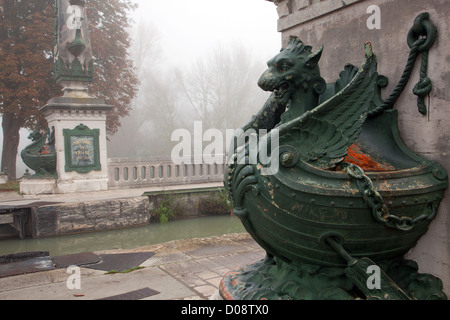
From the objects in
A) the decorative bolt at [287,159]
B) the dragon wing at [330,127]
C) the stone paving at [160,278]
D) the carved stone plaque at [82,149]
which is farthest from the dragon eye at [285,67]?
the carved stone plaque at [82,149]

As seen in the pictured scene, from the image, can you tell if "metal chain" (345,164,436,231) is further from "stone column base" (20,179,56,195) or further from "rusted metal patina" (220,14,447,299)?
"stone column base" (20,179,56,195)

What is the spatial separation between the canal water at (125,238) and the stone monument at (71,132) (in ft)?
8.92

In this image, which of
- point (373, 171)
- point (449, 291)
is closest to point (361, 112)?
point (373, 171)

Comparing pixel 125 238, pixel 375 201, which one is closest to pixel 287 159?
pixel 375 201

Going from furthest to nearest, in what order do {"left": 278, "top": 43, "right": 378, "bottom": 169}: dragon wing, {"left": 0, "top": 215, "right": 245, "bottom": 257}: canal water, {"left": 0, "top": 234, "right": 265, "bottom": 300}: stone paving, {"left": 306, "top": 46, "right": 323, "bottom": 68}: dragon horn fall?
{"left": 0, "top": 215, "right": 245, "bottom": 257}: canal water
{"left": 0, "top": 234, "right": 265, "bottom": 300}: stone paving
{"left": 306, "top": 46, "right": 323, "bottom": 68}: dragon horn
{"left": 278, "top": 43, "right": 378, "bottom": 169}: dragon wing

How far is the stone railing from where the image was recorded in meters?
12.2

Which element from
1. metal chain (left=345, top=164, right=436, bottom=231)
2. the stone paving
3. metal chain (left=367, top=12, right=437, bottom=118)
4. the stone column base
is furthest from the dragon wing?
the stone column base

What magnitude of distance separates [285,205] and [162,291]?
1.88m

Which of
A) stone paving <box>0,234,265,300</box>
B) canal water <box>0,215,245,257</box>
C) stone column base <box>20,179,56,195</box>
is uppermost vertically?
stone column base <box>20,179,56,195</box>

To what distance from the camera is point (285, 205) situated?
2.17m

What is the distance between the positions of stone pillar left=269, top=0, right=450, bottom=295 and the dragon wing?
0.30 metres

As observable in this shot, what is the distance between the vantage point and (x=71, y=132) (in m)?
11.3

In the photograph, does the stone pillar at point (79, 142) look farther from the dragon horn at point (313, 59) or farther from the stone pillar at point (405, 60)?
the dragon horn at point (313, 59)

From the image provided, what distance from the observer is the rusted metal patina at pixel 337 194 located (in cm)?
216
